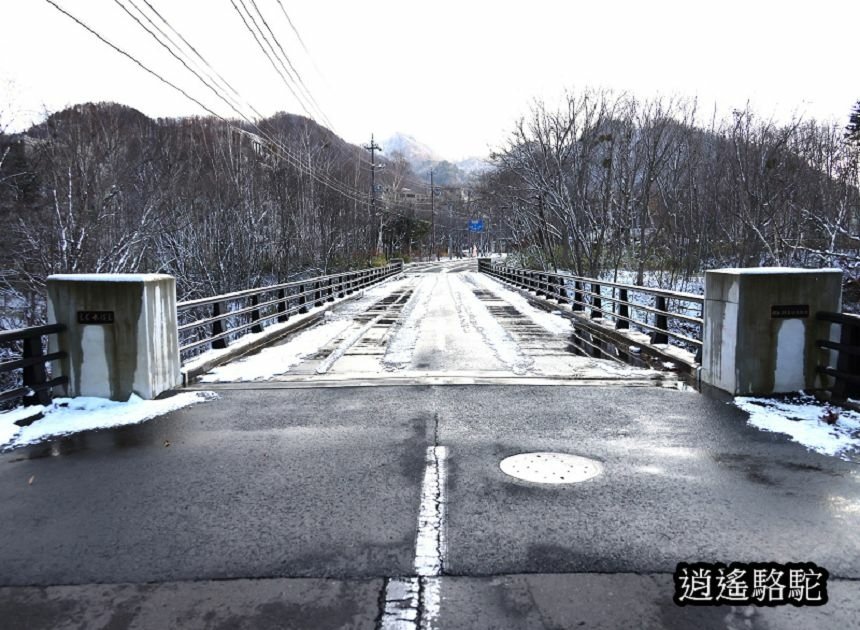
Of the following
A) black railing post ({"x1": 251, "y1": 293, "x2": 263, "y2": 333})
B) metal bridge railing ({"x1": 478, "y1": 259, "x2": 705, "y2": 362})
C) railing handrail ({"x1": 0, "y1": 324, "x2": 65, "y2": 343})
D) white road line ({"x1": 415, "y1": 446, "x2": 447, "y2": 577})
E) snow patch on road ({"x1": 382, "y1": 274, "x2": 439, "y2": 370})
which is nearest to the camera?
white road line ({"x1": 415, "y1": 446, "x2": 447, "y2": 577})

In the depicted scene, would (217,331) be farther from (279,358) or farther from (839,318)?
(839,318)

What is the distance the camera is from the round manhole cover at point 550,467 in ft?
14.5

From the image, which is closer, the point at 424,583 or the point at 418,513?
the point at 424,583

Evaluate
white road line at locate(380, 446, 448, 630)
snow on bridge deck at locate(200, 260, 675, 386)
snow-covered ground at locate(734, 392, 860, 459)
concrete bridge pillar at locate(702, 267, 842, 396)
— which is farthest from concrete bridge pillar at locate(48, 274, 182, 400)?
concrete bridge pillar at locate(702, 267, 842, 396)

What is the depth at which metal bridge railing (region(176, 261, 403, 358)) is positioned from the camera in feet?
31.5

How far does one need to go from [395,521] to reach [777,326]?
203 inches

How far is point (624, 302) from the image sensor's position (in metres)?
11.5

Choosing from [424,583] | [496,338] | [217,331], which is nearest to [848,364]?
[424,583]

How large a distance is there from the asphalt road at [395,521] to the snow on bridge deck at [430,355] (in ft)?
6.52

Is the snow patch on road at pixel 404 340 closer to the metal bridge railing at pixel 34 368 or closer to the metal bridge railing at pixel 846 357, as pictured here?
the metal bridge railing at pixel 34 368

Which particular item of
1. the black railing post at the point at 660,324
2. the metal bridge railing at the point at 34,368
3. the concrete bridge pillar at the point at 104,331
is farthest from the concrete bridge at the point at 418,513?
the black railing post at the point at 660,324

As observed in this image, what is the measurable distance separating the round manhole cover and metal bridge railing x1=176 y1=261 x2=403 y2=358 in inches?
176

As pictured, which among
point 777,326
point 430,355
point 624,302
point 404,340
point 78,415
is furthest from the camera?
point 404,340

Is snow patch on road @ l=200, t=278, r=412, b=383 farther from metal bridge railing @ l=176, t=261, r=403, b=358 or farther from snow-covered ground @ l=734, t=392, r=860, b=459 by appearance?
snow-covered ground @ l=734, t=392, r=860, b=459
